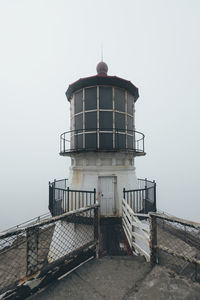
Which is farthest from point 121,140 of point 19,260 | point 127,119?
point 19,260

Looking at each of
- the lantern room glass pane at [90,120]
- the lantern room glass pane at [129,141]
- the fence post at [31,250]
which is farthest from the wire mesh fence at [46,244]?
the lantern room glass pane at [90,120]

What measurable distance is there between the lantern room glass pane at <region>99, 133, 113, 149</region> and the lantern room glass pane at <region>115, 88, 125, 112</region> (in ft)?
6.26

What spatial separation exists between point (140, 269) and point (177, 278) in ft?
2.63

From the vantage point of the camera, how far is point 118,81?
8.45m

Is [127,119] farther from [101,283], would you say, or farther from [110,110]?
[101,283]

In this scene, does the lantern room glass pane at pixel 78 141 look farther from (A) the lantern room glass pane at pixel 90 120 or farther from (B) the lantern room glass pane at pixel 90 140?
(A) the lantern room glass pane at pixel 90 120

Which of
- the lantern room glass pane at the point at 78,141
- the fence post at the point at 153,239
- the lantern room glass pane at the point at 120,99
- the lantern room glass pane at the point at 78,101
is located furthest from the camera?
the lantern room glass pane at the point at 78,101

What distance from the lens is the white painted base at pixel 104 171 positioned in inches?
322

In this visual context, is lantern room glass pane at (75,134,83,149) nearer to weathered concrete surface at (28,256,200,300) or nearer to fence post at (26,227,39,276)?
fence post at (26,227,39,276)

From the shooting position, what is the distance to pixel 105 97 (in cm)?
843

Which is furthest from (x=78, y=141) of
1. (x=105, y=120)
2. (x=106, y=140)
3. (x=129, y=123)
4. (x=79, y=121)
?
(x=129, y=123)

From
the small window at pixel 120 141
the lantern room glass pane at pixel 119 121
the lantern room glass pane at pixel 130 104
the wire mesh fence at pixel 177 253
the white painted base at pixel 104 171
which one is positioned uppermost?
the lantern room glass pane at pixel 130 104

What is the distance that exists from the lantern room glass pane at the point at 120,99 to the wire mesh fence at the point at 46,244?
6.37 m

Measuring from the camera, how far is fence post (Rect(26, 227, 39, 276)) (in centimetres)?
285
